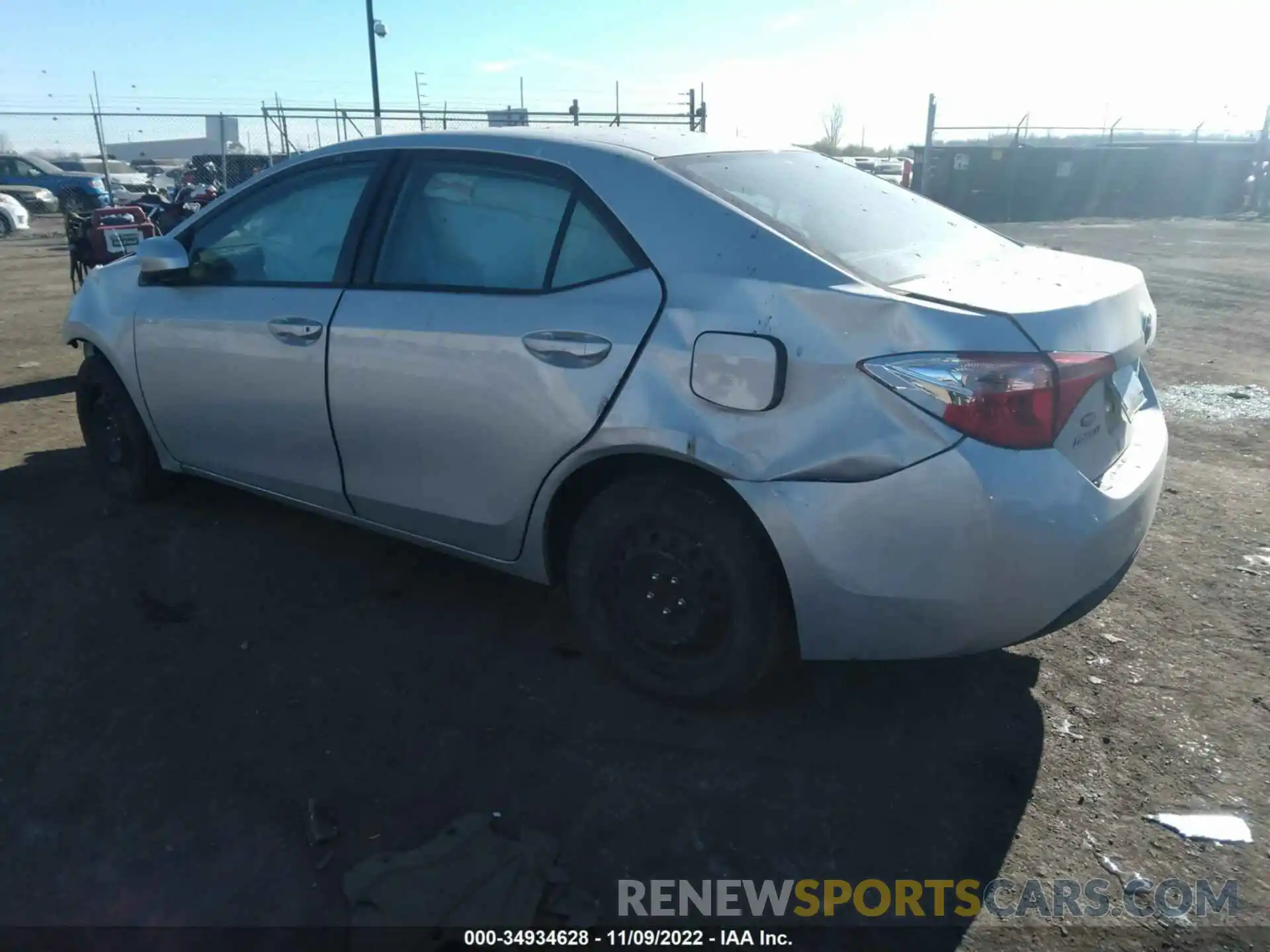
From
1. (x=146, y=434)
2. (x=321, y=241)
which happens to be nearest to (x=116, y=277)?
(x=146, y=434)

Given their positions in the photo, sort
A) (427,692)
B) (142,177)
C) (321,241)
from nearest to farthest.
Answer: (427,692), (321,241), (142,177)

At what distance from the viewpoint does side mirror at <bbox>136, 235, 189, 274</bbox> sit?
4.04 metres

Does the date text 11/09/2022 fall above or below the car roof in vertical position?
below

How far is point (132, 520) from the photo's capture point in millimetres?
4590

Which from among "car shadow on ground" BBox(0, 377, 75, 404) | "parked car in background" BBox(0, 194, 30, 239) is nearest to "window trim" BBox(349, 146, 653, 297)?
"car shadow on ground" BBox(0, 377, 75, 404)

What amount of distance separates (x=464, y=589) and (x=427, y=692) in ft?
2.62

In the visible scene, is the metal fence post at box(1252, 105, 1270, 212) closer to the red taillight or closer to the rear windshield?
the rear windshield

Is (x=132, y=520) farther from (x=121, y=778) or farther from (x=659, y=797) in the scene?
(x=659, y=797)

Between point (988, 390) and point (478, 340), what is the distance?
1.53 m

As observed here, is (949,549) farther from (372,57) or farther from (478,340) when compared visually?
(372,57)

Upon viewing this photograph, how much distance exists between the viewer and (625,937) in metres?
2.24

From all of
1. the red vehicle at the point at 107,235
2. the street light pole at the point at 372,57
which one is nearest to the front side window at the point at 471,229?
the red vehicle at the point at 107,235

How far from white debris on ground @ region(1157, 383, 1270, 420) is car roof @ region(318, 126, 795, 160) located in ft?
13.4

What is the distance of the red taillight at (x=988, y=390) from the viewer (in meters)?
2.42
